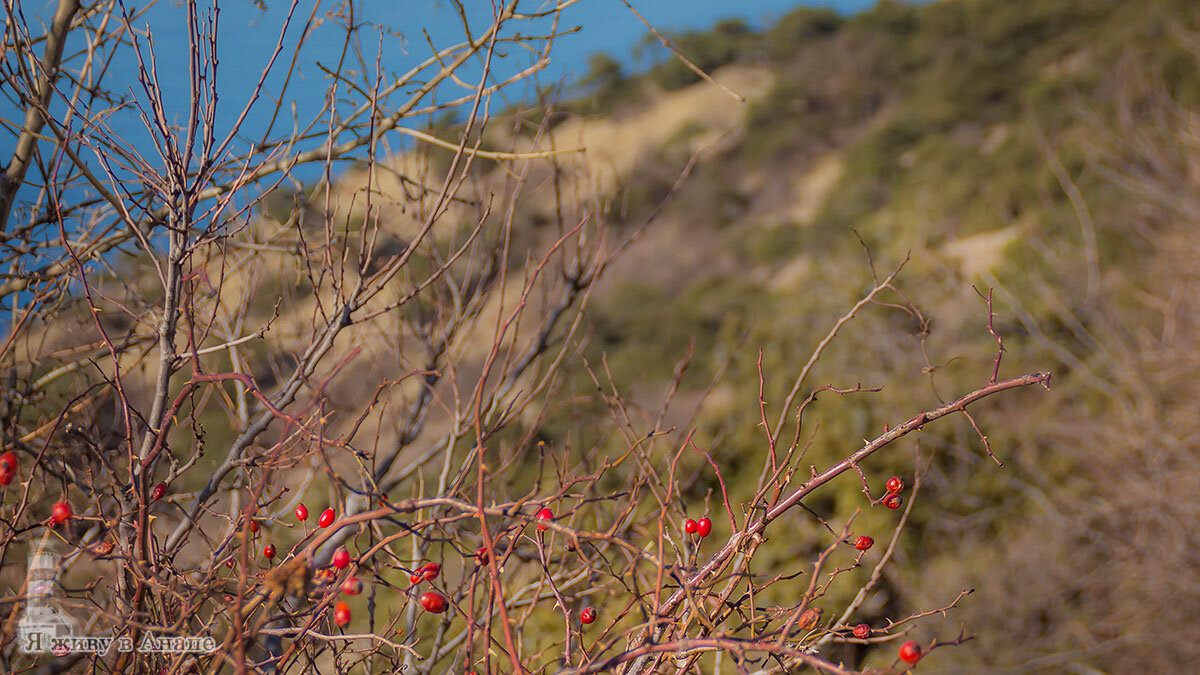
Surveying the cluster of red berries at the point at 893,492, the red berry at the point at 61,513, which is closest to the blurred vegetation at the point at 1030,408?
the cluster of red berries at the point at 893,492

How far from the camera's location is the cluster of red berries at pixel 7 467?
1017 mm

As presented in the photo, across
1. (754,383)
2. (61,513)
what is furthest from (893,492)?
(754,383)

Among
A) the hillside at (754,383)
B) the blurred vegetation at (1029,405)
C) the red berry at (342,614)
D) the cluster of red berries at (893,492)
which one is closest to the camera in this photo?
the red berry at (342,614)

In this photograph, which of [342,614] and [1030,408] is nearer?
[342,614]

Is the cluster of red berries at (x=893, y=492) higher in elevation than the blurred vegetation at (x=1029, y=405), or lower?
higher

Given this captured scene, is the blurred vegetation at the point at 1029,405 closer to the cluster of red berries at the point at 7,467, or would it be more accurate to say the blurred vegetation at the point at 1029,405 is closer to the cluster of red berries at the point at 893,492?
the cluster of red berries at the point at 893,492

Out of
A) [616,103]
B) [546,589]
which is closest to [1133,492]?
[546,589]

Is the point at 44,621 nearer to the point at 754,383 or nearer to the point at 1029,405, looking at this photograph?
the point at 754,383

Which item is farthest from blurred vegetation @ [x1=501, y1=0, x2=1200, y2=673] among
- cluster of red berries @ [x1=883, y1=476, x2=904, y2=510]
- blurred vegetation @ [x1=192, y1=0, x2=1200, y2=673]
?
cluster of red berries @ [x1=883, y1=476, x2=904, y2=510]

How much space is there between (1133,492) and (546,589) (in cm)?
439

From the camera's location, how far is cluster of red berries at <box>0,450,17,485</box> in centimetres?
102

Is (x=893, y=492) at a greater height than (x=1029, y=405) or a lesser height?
greater

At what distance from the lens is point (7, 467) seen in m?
1.04

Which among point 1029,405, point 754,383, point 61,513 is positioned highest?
point 61,513
